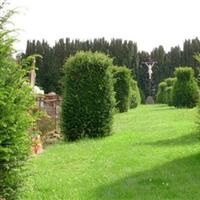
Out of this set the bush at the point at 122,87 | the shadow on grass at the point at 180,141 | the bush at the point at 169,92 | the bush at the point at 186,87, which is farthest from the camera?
the bush at the point at 169,92

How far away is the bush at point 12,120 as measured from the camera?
6.41 metres

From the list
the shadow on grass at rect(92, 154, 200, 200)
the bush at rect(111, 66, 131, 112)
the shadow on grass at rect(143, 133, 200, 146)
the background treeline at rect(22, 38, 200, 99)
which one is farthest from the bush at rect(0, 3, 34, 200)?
the background treeline at rect(22, 38, 200, 99)

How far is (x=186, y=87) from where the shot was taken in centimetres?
3269

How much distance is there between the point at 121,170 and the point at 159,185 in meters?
1.57

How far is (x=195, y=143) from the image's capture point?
13727mm

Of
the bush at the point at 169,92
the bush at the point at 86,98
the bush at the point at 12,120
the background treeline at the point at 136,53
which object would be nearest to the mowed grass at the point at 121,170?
the bush at the point at 12,120

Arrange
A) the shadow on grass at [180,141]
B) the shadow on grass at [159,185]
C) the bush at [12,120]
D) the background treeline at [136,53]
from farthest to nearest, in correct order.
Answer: the background treeline at [136,53]
the shadow on grass at [180,141]
the shadow on grass at [159,185]
the bush at [12,120]

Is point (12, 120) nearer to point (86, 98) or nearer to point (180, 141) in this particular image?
point (180, 141)

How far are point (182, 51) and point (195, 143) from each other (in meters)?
52.9

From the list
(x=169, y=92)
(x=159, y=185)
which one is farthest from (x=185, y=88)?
(x=159, y=185)

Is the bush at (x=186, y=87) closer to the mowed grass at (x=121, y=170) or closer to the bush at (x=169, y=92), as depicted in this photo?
the bush at (x=169, y=92)

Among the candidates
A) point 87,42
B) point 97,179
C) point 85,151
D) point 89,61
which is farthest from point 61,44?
point 97,179

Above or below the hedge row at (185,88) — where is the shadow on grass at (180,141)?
below

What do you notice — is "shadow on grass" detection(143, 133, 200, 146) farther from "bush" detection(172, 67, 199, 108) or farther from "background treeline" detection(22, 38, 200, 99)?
"background treeline" detection(22, 38, 200, 99)
